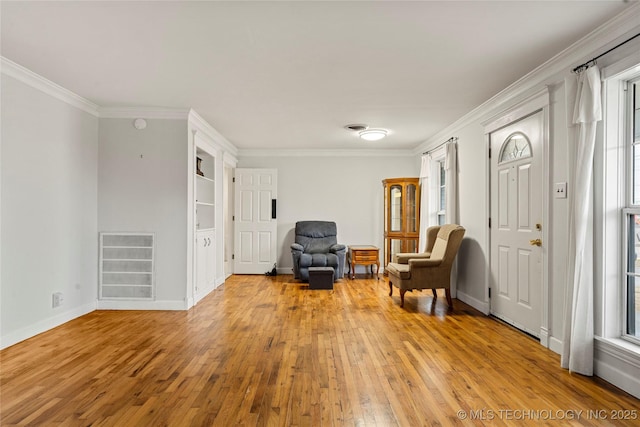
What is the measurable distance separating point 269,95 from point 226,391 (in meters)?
2.90

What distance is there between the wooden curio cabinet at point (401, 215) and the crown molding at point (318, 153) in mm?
691

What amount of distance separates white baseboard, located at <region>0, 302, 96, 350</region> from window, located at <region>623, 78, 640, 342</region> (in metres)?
4.91

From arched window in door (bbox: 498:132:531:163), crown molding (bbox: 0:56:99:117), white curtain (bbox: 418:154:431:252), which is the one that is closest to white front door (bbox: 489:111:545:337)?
arched window in door (bbox: 498:132:531:163)

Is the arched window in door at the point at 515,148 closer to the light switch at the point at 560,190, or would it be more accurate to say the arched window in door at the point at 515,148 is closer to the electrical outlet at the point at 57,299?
the light switch at the point at 560,190

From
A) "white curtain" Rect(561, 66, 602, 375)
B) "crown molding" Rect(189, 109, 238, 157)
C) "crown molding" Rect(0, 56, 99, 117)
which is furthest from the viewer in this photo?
"crown molding" Rect(189, 109, 238, 157)

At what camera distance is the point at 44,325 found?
146 inches

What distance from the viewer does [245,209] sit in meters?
7.24

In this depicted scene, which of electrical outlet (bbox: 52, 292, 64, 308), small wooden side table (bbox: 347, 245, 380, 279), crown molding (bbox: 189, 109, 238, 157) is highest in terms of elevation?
crown molding (bbox: 189, 109, 238, 157)

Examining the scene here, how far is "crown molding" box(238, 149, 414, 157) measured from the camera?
7.39 metres

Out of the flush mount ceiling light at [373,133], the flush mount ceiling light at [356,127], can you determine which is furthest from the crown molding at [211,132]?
the flush mount ceiling light at [373,133]

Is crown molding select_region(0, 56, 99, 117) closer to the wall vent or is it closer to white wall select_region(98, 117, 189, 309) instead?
white wall select_region(98, 117, 189, 309)

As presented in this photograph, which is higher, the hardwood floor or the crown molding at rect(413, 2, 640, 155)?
the crown molding at rect(413, 2, 640, 155)

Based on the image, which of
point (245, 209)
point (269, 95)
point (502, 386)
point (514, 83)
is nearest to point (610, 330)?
point (502, 386)

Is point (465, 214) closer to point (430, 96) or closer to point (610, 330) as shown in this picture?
point (430, 96)
